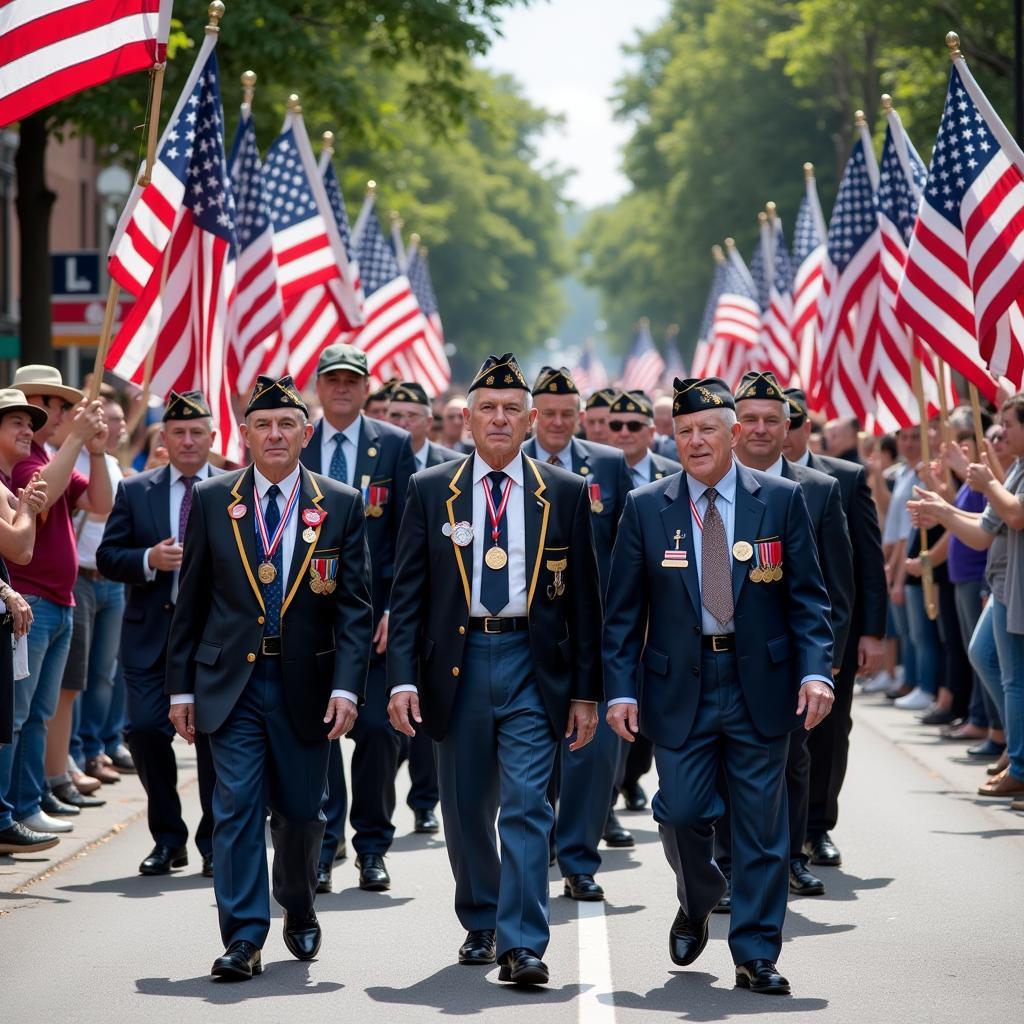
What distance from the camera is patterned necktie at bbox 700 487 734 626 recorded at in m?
7.66

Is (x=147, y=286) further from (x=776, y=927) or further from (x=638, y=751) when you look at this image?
(x=776, y=927)

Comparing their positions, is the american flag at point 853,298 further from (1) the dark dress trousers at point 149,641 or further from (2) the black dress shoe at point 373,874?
(2) the black dress shoe at point 373,874

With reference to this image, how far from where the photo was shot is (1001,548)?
41.4 feet

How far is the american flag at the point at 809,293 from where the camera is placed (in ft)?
69.3

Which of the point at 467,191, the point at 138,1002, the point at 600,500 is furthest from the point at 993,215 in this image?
the point at 467,191

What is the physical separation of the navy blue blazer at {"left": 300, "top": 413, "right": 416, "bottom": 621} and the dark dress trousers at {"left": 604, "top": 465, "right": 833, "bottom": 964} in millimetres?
3088

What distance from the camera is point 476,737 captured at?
7867 mm

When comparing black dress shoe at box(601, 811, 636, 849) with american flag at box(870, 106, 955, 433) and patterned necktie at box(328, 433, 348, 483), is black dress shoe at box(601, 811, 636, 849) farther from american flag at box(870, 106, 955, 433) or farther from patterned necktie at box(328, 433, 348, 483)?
american flag at box(870, 106, 955, 433)

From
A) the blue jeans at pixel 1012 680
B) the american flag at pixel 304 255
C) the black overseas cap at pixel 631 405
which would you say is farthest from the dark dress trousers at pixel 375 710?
the american flag at pixel 304 255

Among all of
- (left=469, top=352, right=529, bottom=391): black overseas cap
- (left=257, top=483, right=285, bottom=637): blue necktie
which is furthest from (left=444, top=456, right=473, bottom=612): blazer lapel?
(left=257, top=483, right=285, bottom=637): blue necktie

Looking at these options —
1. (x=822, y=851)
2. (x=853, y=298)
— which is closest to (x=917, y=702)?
(x=853, y=298)

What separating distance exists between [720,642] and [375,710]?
295cm

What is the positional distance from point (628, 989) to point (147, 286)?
6.10 metres

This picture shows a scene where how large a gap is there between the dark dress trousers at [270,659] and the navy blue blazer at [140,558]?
245cm
